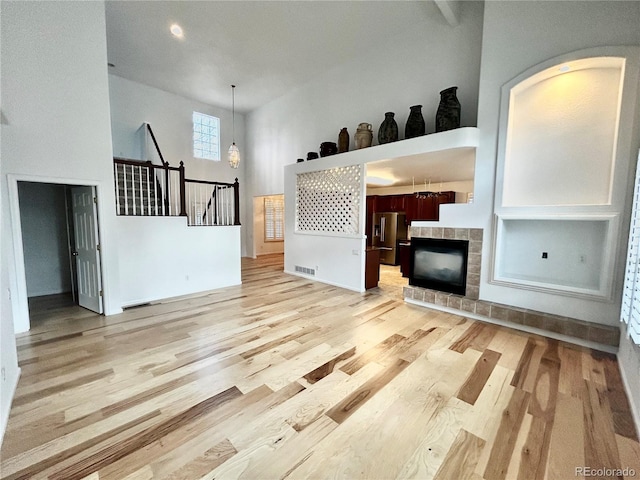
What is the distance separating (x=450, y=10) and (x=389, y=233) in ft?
17.0

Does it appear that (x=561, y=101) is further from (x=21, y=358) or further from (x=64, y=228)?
(x=64, y=228)

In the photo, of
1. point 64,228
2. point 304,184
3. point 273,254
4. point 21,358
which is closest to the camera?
point 21,358

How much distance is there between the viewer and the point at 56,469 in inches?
59.1

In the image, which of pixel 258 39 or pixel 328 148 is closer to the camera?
pixel 258 39

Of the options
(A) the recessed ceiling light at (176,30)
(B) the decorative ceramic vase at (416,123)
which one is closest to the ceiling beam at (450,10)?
(B) the decorative ceramic vase at (416,123)

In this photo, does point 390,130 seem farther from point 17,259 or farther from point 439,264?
point 17,259

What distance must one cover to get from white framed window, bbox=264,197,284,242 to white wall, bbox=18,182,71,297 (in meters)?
5.89

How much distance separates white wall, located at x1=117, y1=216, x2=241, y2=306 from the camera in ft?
14.2

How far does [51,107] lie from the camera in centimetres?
342

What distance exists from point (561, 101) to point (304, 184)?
15.4 feet

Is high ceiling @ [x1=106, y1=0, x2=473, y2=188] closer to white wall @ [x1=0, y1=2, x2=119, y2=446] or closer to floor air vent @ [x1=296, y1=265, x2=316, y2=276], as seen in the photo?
white wall @ [x1=0, y1=2, x2=119, y2=446]

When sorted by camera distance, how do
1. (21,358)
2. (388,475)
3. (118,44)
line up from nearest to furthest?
(388,475) < (21,358) < (118,44)

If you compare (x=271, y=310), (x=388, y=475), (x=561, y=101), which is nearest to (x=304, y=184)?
(x=271, y=310)

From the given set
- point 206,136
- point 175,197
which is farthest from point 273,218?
point 175,197
